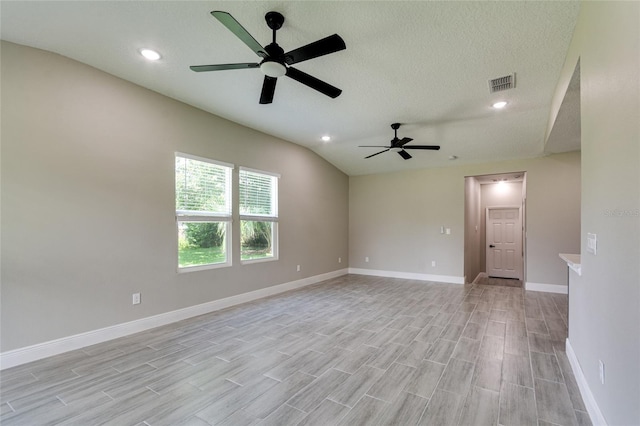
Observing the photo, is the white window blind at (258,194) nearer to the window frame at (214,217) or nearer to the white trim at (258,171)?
the white trim at (258,171)

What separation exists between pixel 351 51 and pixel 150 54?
6.64ft

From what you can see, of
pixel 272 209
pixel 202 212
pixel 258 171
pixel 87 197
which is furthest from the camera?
pixel 272 209

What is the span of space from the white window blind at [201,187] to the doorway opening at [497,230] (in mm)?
5857

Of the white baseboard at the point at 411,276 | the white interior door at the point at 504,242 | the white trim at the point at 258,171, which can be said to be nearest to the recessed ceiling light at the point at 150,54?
the white trim at the point at 258,171

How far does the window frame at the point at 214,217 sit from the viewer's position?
13.0ft

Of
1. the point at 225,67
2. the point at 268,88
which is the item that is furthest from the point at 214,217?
the point at 225,67

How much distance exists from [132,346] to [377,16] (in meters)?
3.99

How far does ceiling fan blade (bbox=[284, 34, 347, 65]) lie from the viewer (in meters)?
2.00

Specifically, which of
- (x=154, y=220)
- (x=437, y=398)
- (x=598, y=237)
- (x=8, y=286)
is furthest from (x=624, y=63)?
(x=8, y=286)

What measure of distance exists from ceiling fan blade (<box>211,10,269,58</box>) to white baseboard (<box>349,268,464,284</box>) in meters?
6.00

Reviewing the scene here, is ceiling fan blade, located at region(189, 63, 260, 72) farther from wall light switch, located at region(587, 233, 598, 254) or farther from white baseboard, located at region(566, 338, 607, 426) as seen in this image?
white baseboard, located at region(566, 338, 607, 426)

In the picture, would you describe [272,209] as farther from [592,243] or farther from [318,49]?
[592,243]

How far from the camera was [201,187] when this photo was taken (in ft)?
14.0

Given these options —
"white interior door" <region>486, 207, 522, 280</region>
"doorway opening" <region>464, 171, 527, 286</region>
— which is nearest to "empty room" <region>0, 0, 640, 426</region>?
"doorway opening" <region>464, 171, 527, 286</region>
